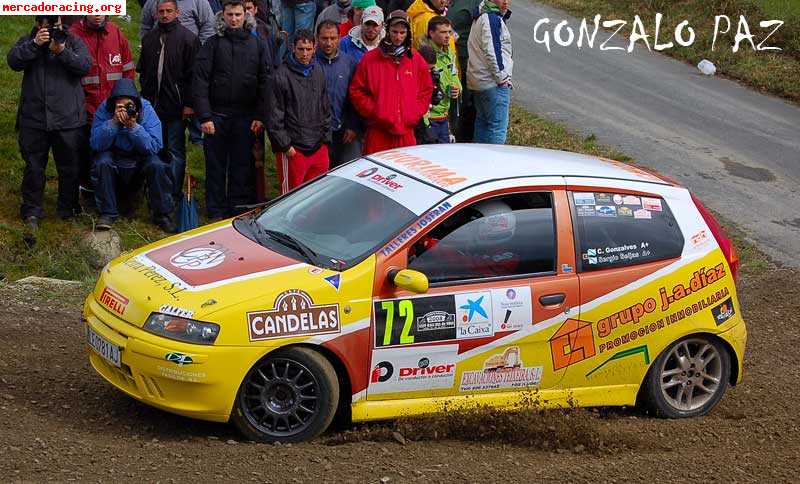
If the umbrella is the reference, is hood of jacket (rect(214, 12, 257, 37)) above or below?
above

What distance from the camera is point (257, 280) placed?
22.2 ft

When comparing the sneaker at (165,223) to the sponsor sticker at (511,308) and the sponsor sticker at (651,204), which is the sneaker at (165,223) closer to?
the sponsor sticker at (511,308)

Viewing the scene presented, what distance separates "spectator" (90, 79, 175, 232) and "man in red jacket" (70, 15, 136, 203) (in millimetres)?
439

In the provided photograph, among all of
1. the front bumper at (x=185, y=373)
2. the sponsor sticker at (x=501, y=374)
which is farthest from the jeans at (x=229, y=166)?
the sponsor sticker at (x=501, y=374)

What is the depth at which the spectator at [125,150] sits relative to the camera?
36.6ft

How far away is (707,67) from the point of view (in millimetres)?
21750

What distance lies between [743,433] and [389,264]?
2804 mm

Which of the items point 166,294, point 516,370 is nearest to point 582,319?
point 516,370

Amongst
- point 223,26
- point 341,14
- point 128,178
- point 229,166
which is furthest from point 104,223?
point 341,14

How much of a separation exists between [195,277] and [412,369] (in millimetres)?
1443

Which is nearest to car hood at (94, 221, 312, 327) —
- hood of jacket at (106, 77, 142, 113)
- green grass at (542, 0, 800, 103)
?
hood of jacket at (106, 77, 142, 113)

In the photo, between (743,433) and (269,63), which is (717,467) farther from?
(269,63)

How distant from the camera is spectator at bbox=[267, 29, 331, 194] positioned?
11375 mm

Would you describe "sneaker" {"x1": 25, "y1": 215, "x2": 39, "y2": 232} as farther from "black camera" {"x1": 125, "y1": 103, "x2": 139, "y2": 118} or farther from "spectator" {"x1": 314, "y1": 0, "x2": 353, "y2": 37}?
"spectator" {"x1": 314, "y1": 0, "x2": 353, "y2": 37}
